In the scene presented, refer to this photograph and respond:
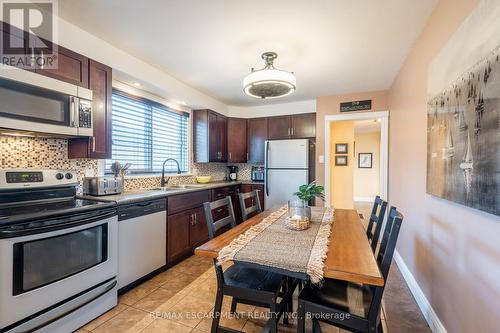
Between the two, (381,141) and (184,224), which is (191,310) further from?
(381,141)

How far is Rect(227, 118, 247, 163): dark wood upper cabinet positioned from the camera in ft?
15.2

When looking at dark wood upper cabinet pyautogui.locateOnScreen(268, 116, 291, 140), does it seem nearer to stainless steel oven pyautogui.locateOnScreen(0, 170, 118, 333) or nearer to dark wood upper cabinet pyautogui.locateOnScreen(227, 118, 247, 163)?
dark wood upper cabinet pyautogui.locateOnScreen(227, 118, 247, 163)

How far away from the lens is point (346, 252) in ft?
4.23

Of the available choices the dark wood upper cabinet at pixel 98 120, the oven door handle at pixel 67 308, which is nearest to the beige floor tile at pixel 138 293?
the oven door handle at pixel 67 308

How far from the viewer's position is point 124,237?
2.17 metres

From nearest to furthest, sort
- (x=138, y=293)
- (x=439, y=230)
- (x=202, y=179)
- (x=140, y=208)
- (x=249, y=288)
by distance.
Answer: (x=249, y=288)
(x=439, y=230)
(x=138, y=293)
(x=140, y=208)
(x=202, y=179)

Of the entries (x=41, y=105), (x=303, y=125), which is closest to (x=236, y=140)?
(x=303, y=125)

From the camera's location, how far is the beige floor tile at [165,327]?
1741mm

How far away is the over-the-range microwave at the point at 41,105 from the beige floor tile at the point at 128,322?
1.53 m

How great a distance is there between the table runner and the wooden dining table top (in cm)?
4

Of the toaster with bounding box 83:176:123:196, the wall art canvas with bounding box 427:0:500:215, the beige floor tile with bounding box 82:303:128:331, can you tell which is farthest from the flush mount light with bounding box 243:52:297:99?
the beige floor tile with bounding box 82:303:128:331

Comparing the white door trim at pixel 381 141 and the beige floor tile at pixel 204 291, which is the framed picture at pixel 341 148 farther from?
the beige floor tile at pixel 204 291

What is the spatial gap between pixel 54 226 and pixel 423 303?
2.87 meters

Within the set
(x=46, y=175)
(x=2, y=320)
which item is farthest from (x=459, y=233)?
(x=46, y=175)
